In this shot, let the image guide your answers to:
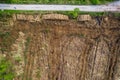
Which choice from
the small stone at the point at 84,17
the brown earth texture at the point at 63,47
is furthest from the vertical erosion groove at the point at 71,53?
the small stone at the point at 84,17

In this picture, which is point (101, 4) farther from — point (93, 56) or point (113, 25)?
point (93, 56)

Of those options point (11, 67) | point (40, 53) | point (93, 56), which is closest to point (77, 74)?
point (93, 56)

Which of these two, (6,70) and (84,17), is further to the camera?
(84,17)

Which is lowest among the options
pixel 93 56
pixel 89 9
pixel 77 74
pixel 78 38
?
pixel 77 74

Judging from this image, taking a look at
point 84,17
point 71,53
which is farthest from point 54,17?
point 71,53

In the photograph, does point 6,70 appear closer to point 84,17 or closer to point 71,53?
point 71,53

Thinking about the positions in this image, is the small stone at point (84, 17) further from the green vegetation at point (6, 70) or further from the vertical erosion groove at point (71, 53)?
the green vegetation at point (6, 70)
